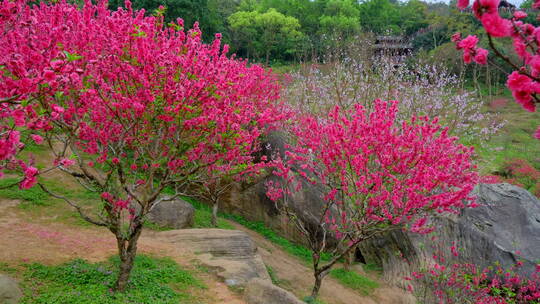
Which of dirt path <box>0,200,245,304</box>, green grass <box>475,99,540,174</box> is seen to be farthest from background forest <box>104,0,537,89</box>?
dirt path <box>0,200,245,304</box>

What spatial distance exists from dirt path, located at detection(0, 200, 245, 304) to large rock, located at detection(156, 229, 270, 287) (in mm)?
355

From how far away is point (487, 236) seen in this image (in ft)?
36.2

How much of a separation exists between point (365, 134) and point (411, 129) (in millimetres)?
946

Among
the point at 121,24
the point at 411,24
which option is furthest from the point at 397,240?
the point at 411,24

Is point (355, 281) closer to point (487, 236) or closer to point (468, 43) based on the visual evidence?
point (487, 236)

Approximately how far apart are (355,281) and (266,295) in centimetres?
572

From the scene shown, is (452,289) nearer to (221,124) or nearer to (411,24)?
(221,124)

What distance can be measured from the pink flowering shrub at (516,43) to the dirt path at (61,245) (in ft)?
20.5

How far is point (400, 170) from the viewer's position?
7121 mm

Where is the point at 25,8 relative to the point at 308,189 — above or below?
above

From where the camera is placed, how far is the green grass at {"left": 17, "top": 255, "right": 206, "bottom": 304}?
5.74 meters

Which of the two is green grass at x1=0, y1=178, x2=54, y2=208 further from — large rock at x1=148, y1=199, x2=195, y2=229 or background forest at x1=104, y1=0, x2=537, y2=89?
background forest at x1=104, y1=0, x2=537, y2=89

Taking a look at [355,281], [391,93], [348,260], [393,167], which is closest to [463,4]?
[393,167]

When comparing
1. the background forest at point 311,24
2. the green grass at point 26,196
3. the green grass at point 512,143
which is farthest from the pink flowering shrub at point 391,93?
the background forest at point 311,24
